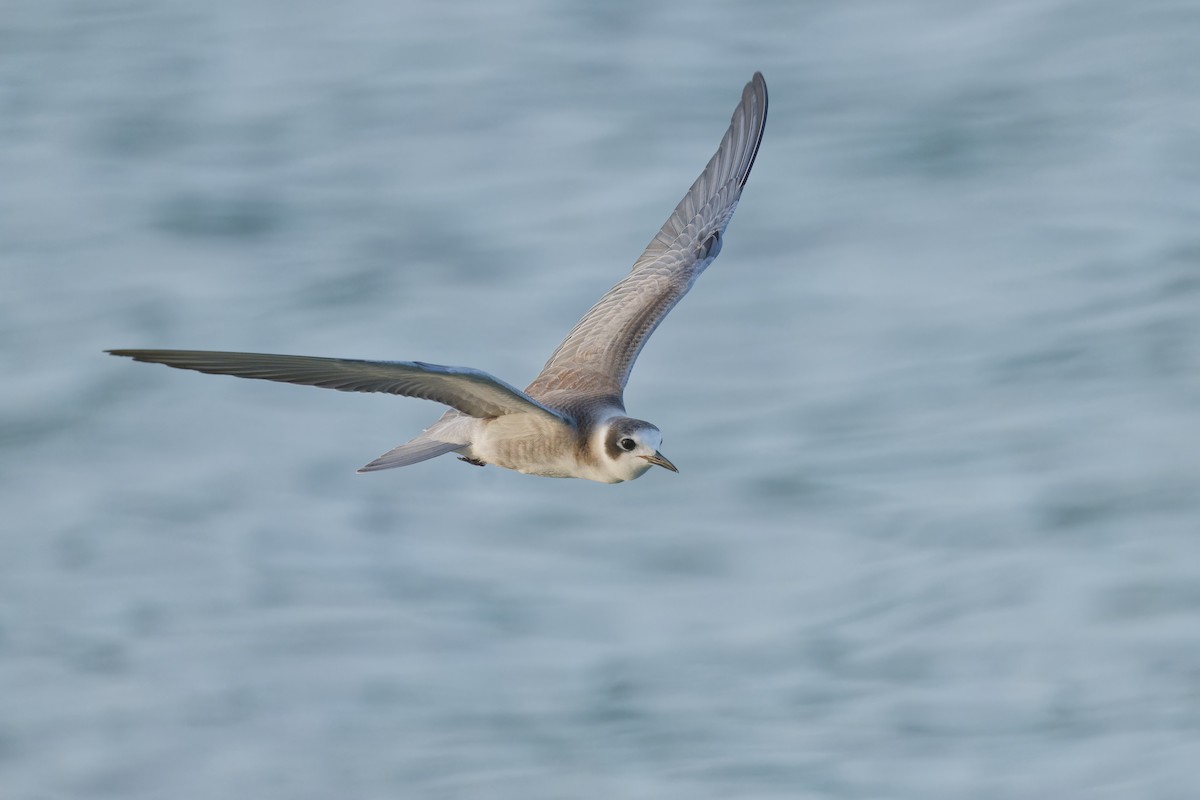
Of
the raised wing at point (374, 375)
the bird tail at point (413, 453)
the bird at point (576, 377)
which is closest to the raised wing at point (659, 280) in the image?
the bird at point (576, 377)

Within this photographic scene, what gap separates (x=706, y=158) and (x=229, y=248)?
17.1ft

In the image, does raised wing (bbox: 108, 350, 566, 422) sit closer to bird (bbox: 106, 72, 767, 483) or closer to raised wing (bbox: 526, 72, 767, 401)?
bird (bbox: 106, 72, 767, 483)

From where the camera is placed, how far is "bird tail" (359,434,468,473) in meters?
8.76

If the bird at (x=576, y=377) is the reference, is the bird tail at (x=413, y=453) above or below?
below

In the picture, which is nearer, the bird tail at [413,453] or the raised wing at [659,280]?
the bird tail at [413,453]

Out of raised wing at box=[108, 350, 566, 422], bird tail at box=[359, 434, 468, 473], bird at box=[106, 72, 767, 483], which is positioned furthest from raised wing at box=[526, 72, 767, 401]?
raised wing at box=[108, 350, 566, 422]

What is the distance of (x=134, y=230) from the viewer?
19969 millimetres

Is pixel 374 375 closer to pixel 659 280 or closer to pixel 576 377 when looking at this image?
pixel 576 377

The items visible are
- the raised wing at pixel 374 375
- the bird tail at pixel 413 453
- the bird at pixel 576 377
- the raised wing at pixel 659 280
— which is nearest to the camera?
the raised wing at pixel 374 375

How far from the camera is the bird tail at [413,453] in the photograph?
28.7 ft

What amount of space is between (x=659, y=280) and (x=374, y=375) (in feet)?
10.8

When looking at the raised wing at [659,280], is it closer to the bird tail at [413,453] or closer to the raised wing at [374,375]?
the bird tail at [413,453]

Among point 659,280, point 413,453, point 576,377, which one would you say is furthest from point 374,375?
point 659,280

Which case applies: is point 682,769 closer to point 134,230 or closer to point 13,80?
point 134,230
